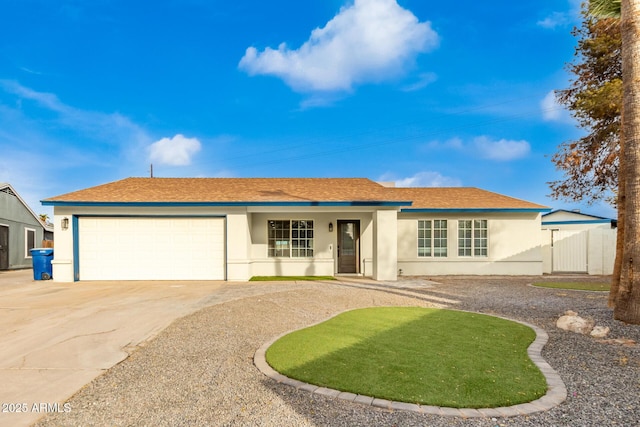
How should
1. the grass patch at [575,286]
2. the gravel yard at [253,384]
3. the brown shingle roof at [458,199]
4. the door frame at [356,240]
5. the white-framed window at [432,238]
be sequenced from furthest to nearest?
the white-framed window at [432,238] → the brown shingle roof at [458,199] → the door frame at [356,240] → the grass patch at [575,286] → the gravel yard at [253,384]

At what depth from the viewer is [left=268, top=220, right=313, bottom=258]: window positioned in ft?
44.9

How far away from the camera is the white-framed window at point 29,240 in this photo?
19.3 metres

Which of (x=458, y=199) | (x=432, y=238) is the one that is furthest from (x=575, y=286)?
(x=458, y=199)

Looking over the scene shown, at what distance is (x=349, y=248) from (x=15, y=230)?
18.6 m

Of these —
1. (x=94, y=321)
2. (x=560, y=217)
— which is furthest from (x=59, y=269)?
(x=560, y=217)

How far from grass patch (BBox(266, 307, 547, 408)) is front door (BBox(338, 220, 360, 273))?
7844 mm

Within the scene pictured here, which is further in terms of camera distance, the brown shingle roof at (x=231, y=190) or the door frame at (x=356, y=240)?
the door frame at (x=356, y=240)

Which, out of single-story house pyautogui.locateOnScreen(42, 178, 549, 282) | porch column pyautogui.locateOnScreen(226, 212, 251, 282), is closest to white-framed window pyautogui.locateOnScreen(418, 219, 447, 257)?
single-story house pyautogui.locateOnScreen(42, 178, 549, 282)

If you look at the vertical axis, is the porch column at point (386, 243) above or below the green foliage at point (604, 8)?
below

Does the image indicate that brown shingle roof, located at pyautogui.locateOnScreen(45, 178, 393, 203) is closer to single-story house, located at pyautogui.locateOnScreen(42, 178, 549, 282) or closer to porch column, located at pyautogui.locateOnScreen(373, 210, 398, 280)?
single-story house, located at pyautogui.locateOnScreen(42, 178, 549, 282)

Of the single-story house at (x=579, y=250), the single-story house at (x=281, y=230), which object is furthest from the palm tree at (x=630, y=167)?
the single-story house at (x=579, y=250)

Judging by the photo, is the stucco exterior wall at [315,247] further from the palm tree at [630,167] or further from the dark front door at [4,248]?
the dark front door at [4,248]

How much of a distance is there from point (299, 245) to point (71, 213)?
8.41 meters

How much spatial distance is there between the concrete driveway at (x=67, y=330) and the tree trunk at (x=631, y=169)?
8.53m
